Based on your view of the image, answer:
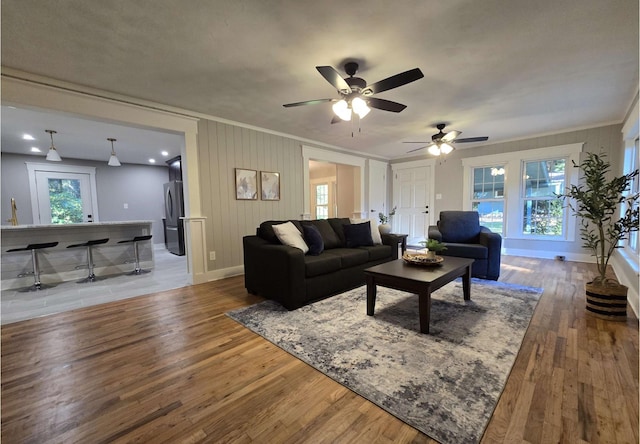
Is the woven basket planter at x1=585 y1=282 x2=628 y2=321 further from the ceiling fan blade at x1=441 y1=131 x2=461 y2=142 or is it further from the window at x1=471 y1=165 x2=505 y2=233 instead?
the window at x1=471 y1=165 x2=505 y2=233

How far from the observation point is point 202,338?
221 centimetres

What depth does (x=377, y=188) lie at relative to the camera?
704 centimetres

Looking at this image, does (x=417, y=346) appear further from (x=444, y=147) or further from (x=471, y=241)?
(x=444, y=147)

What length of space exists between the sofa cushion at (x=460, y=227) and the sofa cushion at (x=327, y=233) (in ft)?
5.92

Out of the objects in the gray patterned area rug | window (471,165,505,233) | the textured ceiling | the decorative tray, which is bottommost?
the gray patterned area rug

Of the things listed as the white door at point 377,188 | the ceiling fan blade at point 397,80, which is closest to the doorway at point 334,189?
the white door at point 377,188

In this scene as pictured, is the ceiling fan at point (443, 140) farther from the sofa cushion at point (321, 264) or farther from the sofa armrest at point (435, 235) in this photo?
the sofa cushion at point (321, 264)

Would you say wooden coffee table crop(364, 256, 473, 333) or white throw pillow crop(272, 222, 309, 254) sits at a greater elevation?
white throw pillow crop(272, 222, 309, 254)

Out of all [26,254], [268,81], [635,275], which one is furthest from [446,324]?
[26,254]

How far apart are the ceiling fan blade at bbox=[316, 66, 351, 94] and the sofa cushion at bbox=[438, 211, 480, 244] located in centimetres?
285

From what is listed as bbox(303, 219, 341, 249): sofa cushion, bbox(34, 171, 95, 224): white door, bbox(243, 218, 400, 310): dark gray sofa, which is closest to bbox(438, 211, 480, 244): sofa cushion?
bbox(243, 218, 400, 310): dark gray sofa

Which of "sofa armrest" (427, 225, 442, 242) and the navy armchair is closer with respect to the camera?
the navy armchair

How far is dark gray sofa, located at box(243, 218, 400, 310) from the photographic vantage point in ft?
8.87

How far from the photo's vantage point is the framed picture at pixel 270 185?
462 cm
